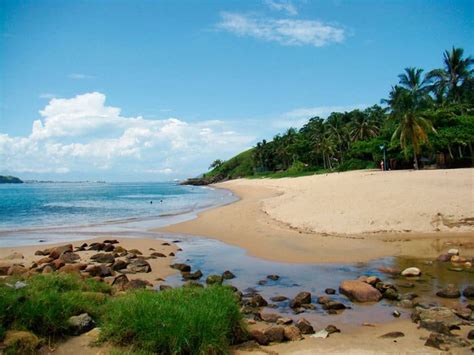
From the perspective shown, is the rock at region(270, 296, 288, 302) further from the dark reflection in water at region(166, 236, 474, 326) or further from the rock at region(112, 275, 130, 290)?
the rock at region(112, 275, 130, 290)

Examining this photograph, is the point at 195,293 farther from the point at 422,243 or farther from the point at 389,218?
the point at 389,218

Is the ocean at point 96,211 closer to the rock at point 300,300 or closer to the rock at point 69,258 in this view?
the rock at point 69,258

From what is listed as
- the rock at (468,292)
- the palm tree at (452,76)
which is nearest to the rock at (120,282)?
the rock at (468,292)

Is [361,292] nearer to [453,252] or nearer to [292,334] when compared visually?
[292,334]

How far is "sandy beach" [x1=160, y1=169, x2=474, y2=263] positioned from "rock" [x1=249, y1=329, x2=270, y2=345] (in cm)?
655

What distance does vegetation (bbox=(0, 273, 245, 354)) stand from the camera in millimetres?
5730

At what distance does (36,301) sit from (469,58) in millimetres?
70030

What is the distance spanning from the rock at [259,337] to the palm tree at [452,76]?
6615cm

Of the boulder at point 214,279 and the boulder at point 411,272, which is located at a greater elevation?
the boulder at point 214,279

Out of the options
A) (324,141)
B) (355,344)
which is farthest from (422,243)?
(324,141)

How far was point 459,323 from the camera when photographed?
7.18m

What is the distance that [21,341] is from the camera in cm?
565

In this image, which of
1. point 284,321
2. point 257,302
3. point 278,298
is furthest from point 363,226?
point 284,321

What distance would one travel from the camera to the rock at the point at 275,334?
6.67 metres
